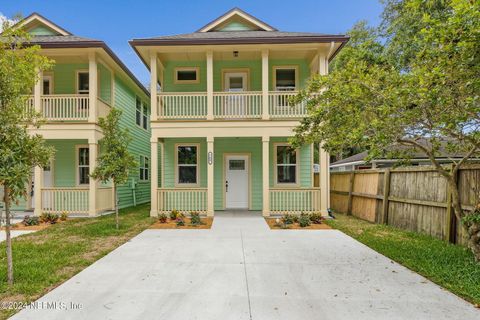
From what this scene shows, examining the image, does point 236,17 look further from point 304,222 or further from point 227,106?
point 304,222

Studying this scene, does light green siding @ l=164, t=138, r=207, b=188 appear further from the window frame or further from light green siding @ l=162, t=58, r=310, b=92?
the window frame

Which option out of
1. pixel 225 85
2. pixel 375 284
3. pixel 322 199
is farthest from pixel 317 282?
pixel 225 85

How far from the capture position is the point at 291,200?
32.9ft

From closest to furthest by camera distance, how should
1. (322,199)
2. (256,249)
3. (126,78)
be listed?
(256,249), (322,199), (126,78)

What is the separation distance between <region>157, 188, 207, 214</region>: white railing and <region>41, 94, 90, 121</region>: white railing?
417cm

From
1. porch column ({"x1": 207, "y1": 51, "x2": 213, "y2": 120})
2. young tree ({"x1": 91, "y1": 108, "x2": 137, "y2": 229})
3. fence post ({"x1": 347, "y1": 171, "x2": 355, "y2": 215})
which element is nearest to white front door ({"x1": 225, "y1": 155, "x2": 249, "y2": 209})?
porch column ({"x1": 207, "y1": 51, "x2": 213, "y2": 120})

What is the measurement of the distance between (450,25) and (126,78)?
1277 cm

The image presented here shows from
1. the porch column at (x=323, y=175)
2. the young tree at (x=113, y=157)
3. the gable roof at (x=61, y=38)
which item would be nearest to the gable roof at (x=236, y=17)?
the porch column at (x=323, y=175)

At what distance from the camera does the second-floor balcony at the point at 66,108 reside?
1024cm

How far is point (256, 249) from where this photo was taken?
591cm

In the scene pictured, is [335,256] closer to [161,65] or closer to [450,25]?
[450,25]

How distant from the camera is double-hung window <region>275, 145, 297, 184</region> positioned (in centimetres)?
1130

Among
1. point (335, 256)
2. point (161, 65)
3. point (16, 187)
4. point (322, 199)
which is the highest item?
point (161, 65)

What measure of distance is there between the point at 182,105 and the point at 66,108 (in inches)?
180
